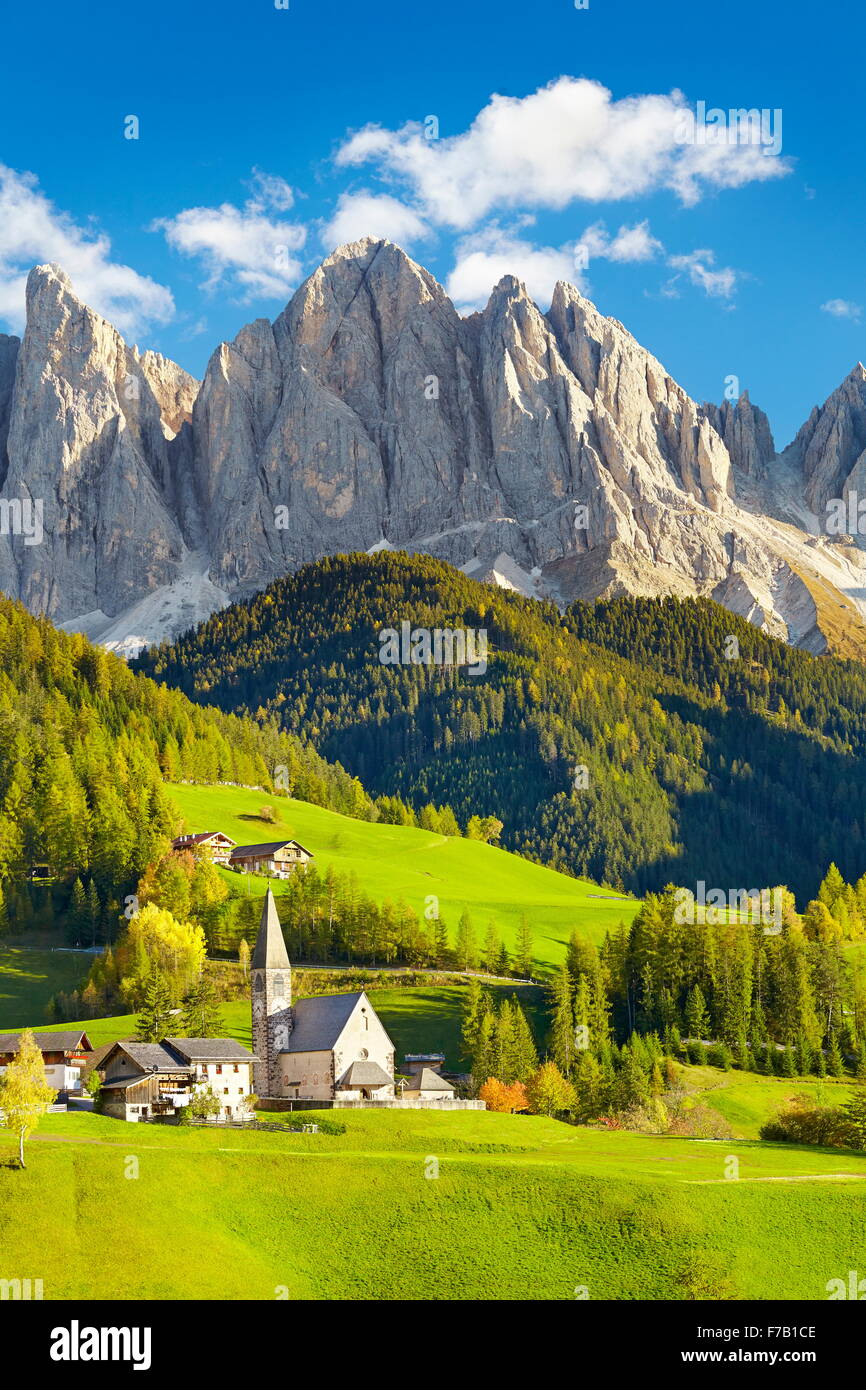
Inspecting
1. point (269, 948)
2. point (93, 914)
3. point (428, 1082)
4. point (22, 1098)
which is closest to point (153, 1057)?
point (269, 948)

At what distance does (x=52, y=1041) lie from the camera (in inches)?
4060

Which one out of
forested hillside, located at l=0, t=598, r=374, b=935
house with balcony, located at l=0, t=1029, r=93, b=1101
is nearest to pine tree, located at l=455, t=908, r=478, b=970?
forested hillside, located at l=0, t=598, r=374, b=935

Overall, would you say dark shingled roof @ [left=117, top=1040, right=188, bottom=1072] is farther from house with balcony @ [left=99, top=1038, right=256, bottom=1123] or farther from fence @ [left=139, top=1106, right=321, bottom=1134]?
fence @ [left=139, top=1106, right=321, bottom=1134]

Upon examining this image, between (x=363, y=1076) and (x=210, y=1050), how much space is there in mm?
9635

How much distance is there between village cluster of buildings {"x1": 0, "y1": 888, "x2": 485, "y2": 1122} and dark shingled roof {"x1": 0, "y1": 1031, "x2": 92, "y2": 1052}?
89 mm

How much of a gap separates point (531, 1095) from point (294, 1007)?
1734 cm

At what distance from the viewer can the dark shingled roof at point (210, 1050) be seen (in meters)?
94.8

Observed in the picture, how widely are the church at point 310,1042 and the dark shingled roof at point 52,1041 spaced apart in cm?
1298

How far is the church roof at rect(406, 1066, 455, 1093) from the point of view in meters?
101

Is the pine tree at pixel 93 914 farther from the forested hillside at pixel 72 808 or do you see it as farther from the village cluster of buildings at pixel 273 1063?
the village cluster of buildings at pixel 273 1063
